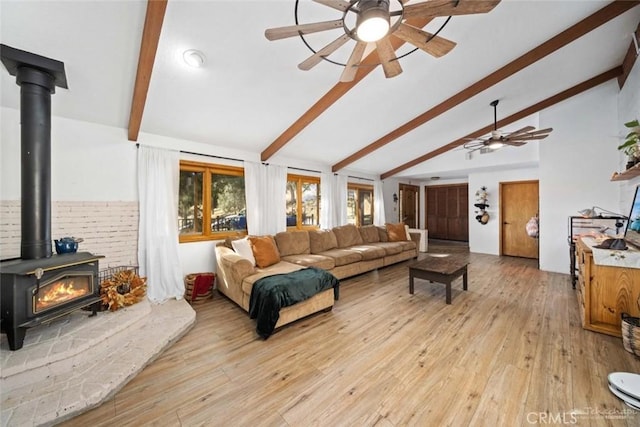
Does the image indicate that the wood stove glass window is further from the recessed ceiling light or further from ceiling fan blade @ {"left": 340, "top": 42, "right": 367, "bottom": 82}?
ceiling fan blade @ {"left": 340, "top": 42, "right": 367, "bottom": 82}

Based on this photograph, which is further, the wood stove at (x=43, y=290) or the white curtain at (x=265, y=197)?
the white curtain at (x=265, y=197)

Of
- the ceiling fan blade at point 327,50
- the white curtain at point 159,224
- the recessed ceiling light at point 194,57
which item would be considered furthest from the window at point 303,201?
the ceiling fan blade at point 327,50

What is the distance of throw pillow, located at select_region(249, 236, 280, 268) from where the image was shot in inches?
135

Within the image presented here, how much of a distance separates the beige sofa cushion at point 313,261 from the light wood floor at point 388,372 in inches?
36.3

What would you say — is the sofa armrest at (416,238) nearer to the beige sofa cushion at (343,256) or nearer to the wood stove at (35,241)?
the beige sofa cushion at (343,256)

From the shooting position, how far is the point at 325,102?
308 centimetres

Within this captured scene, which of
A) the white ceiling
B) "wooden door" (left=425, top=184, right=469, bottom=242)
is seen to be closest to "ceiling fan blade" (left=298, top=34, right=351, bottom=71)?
the white ceiling

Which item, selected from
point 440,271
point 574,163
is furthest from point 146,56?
point 574,163

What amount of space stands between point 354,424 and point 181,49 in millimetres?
3144

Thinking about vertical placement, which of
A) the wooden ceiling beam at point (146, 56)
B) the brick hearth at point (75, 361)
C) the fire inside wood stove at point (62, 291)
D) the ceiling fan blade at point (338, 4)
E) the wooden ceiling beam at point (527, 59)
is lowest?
the brick hearth at point (75, 361)

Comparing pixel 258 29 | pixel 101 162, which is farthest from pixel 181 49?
pixel 101 162

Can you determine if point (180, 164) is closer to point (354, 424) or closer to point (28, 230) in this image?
point (28, 230)

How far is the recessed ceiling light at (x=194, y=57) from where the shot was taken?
84.6 inches

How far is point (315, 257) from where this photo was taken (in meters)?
3.99
